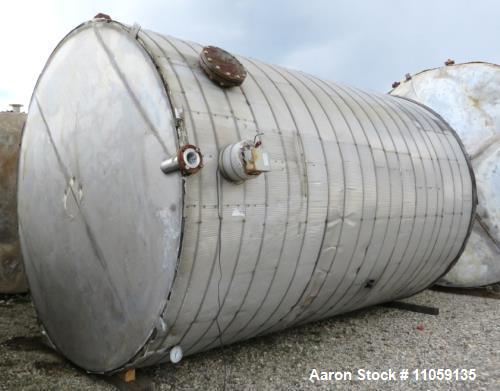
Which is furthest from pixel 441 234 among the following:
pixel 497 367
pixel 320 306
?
pixel 320 306

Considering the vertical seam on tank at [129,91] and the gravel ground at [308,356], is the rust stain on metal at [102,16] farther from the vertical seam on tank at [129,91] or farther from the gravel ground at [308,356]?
the gravel ground at [308,356]

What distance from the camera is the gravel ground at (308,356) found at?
4070mm

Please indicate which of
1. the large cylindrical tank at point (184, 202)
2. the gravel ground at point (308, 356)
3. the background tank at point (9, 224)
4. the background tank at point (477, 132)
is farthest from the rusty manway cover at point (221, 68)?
the background tank at point (477, 132)

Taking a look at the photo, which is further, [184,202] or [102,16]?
[102,16]

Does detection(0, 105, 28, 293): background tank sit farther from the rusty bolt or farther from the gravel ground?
the rusty bolt

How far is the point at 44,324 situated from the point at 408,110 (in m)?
5.23

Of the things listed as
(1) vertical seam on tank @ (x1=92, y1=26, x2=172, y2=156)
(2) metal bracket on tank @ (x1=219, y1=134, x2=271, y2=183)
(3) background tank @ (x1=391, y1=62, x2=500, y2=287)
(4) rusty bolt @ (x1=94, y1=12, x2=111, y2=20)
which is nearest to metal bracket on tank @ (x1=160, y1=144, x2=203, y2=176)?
(1) vertical seam on tank @ (x1=92, y1=26, x2=172, y2=156)

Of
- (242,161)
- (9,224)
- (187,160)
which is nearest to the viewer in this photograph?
(187,160)

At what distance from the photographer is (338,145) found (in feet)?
14.7

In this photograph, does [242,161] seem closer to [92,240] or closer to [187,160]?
[187,160]

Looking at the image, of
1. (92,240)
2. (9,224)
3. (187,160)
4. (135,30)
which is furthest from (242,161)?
(9,224)

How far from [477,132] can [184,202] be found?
639 centimetres

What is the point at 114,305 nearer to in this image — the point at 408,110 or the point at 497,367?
the point at 497,367

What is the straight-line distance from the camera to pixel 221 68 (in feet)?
12.1
